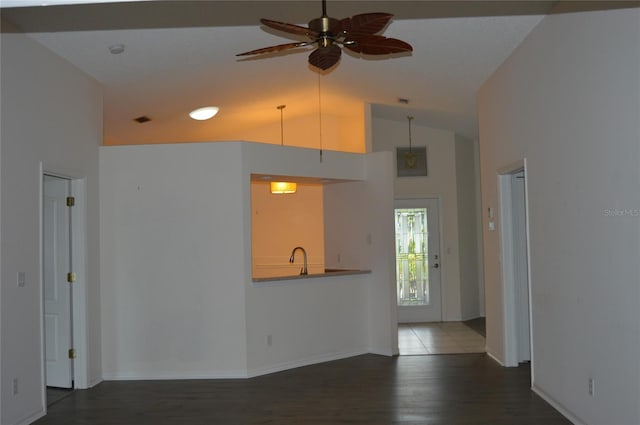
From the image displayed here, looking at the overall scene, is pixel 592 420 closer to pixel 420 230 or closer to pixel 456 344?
pixel 456 344

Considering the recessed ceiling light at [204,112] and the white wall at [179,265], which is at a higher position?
the recessed ceiling light at [204,112]

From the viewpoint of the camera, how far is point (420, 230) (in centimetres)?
988

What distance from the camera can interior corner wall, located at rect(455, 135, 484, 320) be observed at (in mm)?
9781

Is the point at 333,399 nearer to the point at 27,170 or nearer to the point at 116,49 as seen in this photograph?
the point at 27,170

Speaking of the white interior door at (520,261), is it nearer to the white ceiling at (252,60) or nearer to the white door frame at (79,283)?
the white ceiling at (252,60)

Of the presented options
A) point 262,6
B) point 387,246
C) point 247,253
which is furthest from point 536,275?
point 262,6

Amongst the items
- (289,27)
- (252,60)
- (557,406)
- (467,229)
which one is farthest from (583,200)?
(467,229)

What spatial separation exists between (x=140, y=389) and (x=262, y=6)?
143 inches

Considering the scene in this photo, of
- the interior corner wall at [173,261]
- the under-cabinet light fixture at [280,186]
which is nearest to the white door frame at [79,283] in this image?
the interior corner wall at [173,261]

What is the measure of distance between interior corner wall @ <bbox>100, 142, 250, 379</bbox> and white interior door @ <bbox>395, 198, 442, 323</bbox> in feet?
13.8

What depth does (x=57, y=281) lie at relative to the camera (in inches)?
224

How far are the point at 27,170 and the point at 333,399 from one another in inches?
124

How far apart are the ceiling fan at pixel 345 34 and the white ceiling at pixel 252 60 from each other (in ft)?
2.84

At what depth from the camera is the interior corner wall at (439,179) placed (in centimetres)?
972
